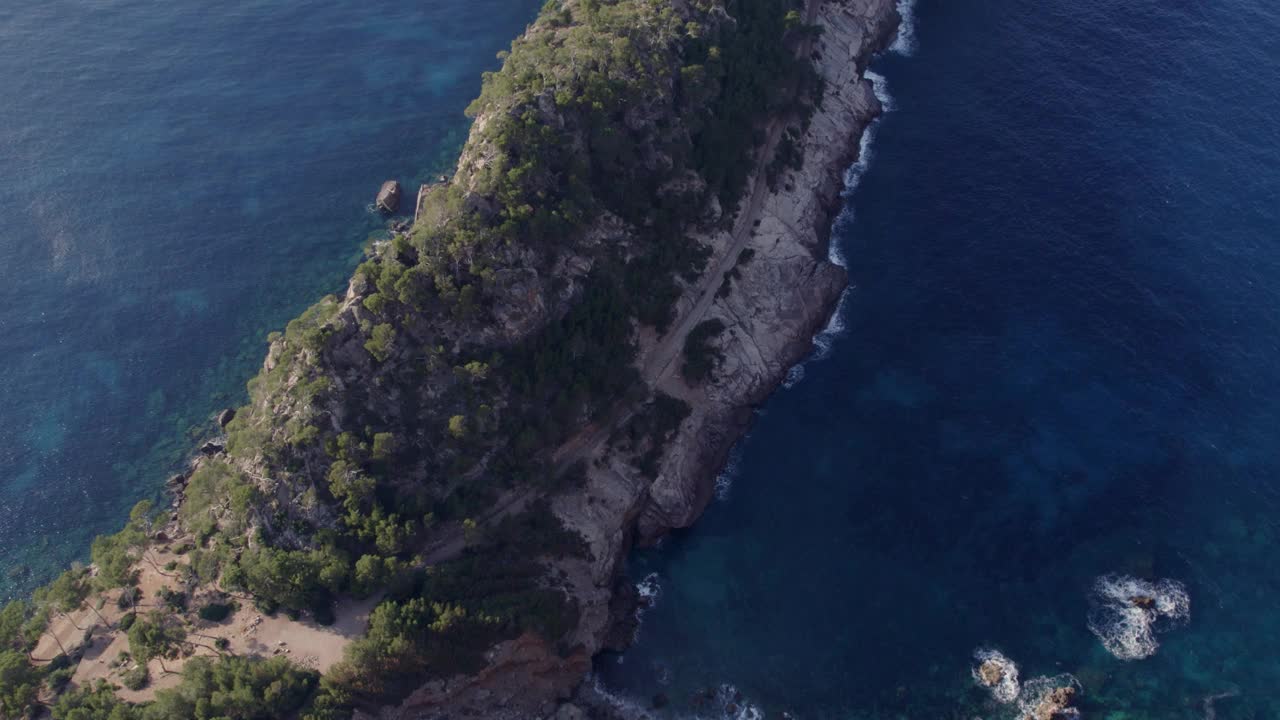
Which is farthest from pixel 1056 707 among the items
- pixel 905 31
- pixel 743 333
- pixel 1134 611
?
pixel 905 31

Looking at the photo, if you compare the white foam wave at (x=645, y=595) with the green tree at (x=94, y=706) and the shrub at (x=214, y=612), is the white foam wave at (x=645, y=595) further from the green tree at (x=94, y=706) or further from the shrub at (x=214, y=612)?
the green tree at (x=94, y=706)

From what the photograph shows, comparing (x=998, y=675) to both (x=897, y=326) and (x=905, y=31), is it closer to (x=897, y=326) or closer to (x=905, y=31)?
(x=897, y=326)

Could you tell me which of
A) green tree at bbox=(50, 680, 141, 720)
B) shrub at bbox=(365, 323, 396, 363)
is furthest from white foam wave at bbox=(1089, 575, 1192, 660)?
green tree at bbox=(50, 680, 141, 720)

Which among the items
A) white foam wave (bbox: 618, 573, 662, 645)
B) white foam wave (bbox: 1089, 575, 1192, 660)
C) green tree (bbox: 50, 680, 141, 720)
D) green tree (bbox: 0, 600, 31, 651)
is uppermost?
green tree (bbox: 0, 600, 31, 651)

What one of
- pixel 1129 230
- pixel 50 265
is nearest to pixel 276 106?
pixel 50 265

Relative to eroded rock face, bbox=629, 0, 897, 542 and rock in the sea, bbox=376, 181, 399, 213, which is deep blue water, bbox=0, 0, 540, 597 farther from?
eroded rock face, bbox=629, 0, 897, 542

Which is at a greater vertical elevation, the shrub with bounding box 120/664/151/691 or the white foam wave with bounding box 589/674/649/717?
the shrub with bounding box 120/664/151/691
